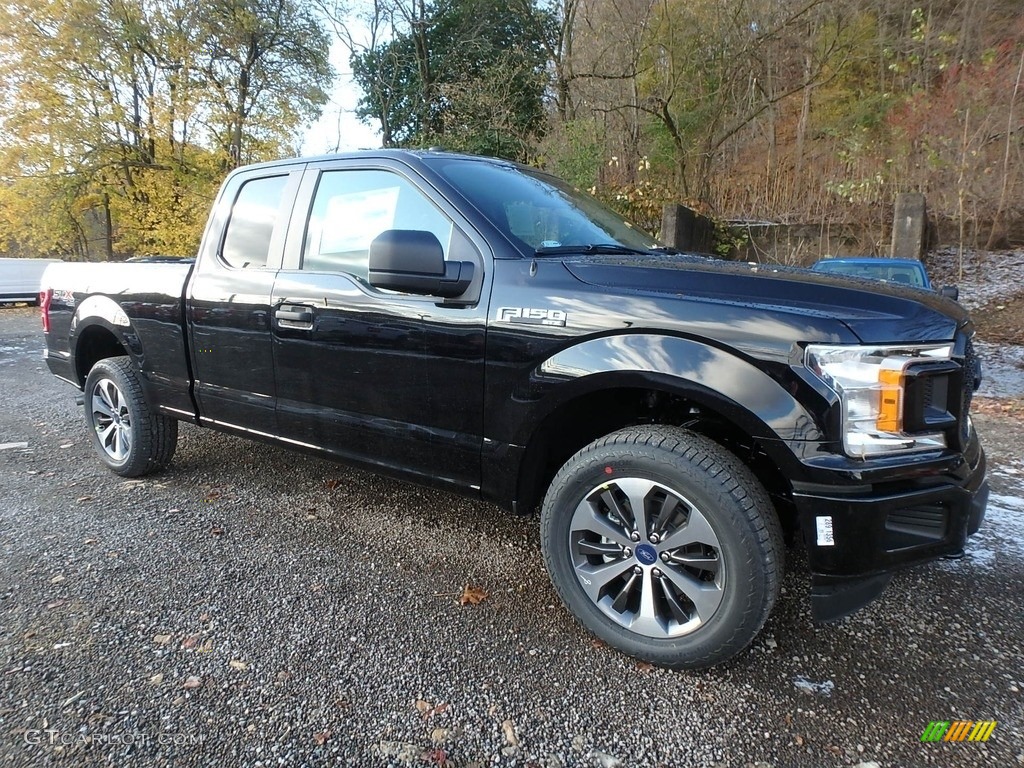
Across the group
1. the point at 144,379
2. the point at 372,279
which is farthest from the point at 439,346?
the point at 144,379

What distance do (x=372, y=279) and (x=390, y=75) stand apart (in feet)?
66.2

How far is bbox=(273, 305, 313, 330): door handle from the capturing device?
2.93 m

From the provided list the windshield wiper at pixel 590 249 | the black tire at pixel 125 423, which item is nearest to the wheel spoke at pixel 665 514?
the windshield wiper at pixel 590 249

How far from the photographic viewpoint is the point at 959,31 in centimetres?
1264

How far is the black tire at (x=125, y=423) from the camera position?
382 centimetres

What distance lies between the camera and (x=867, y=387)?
6.01 feet

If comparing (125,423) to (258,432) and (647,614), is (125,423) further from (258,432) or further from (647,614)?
(647,614)

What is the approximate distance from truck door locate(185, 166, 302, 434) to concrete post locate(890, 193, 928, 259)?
39.6 ft

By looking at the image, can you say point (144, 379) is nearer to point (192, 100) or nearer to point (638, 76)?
point (638, 76)

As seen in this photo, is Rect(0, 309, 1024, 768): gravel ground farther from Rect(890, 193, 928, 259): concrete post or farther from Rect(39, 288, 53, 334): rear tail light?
Rect(890, 193, 928, 259): concrete post

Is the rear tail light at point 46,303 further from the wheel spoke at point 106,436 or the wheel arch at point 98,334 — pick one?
the wheel spoke at point 106,436

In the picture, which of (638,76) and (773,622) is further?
(638,76)

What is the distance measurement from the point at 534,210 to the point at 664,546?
5.38 ft

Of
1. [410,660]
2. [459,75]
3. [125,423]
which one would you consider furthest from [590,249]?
[459,75]
